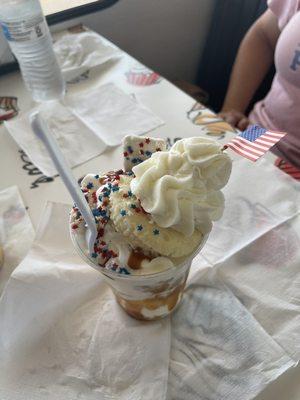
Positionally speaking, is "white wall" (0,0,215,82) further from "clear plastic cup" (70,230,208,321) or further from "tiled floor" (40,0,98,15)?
"clear plastic cup" (70,230,208,321)

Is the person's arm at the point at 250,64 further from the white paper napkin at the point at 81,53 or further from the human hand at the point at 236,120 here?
the white paper napkin at the point at 81,53

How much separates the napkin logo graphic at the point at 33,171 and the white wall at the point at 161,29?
0.61 meters

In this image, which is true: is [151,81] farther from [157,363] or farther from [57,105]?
[157,363]

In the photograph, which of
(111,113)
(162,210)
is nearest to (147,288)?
(162,210)

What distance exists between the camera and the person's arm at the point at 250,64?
0.98 m

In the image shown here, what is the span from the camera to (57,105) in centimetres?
82

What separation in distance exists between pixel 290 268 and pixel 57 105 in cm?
64

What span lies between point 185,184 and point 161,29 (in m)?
1.17

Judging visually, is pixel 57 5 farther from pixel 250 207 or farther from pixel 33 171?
pixel 250 207

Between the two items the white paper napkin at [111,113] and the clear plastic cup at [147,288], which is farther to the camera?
the white paper napkin at [111,113]

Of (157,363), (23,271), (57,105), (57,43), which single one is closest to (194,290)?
(157,363)

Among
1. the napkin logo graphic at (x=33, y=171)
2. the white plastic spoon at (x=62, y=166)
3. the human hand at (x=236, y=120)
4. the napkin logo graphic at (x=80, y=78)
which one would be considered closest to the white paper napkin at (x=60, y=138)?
the napkin logo graphic at (x=33, y=171)

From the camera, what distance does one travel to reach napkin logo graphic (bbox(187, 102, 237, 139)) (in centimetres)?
71

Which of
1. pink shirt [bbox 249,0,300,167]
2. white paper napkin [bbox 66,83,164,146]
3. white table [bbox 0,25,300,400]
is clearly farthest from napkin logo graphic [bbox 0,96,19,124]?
pink shirt [bbox 249,0,300,167]
